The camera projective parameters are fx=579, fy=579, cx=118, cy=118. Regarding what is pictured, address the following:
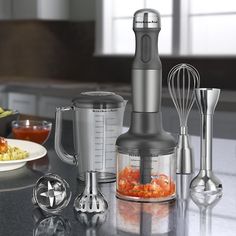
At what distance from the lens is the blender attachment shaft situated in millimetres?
1051

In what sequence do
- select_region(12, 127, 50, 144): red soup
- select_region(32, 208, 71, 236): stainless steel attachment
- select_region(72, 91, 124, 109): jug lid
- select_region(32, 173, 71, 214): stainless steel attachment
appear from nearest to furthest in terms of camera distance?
select_region(32, 208, 71, 236): stainless steel attachment
select_region(32, 173, 71, 214): stainless steel attachment
select_region(72, 91, 124, 109): jug lid
select_region(12, 127, 50, 144): red soup

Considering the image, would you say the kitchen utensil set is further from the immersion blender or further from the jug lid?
the jug lid

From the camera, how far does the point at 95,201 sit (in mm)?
995

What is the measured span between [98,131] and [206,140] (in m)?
0.24

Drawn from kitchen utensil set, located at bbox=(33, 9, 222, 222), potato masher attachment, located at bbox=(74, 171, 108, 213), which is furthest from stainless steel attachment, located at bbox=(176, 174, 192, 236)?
potato masher attachment, located at bbox=(74, 171, 108, 213)

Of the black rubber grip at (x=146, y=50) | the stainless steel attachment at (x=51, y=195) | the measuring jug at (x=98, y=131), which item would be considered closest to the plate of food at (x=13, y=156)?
the measuring jug at (x=98, y=131)

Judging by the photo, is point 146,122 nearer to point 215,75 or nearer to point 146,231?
point 146,231

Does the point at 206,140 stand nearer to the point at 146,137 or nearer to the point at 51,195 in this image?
the point at 146,137

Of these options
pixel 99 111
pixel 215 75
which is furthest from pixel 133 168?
pixel 215 75

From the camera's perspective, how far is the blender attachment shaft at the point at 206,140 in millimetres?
1051

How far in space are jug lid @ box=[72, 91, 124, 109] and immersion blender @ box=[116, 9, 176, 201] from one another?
6.1 inches

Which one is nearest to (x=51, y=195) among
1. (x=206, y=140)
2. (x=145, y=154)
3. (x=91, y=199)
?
(x=91, y=199)

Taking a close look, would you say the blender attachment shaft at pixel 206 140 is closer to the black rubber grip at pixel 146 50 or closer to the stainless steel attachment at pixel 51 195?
the black rubber grip at pixel 146 50

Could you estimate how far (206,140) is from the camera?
1075mm
